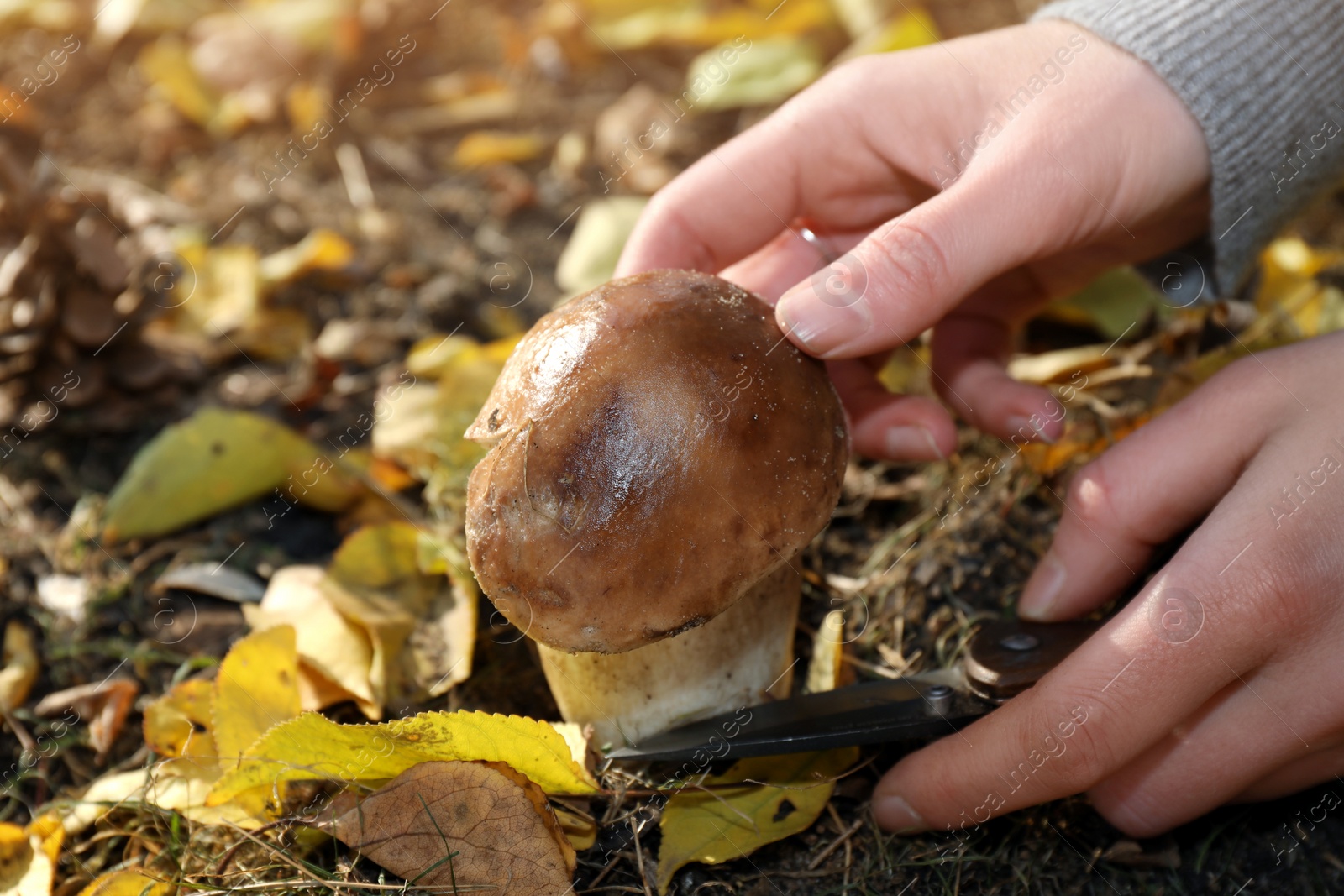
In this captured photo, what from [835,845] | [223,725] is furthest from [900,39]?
[223,725]

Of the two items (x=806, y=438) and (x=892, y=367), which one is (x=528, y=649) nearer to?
(x=806, y=438)

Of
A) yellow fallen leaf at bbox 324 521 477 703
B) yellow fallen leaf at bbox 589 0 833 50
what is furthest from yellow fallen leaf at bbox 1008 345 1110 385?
yellow fallen leaf at bbox 589 0 833 50

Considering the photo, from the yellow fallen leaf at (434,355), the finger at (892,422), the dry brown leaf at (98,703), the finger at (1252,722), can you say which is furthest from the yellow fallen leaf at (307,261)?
the finger at (1252,722)

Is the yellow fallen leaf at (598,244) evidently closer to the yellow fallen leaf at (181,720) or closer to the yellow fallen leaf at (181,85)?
the yellow fallen leaf at (181,720)

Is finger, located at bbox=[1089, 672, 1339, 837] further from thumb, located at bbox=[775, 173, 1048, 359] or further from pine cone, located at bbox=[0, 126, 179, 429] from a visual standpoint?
pine cone, located at bbox=[0, 126, 179, 429]

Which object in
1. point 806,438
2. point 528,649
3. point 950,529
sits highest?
point 806,438

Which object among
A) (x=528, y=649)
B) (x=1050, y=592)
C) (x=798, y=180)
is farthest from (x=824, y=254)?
(x=528, y=649)
